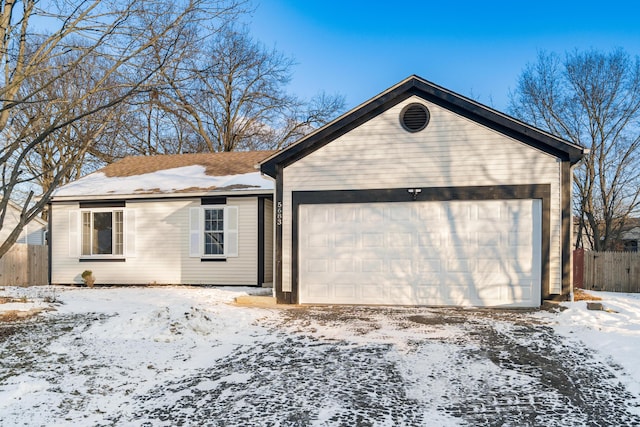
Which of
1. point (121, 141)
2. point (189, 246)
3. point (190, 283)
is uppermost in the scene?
point (121, 141)

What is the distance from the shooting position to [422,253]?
33.7 ft

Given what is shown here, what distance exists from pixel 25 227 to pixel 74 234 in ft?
40.9

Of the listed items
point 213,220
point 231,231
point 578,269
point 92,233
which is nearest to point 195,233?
point 213,220

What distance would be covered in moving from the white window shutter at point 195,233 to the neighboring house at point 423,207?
4.18 m

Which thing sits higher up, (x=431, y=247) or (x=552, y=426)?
(x=431, y=247)

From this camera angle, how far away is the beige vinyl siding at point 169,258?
45.5ft

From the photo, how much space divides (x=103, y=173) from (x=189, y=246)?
5429mm

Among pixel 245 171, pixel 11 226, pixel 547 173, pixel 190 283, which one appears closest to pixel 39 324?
pixel 190 283

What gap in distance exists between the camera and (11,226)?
2506cm

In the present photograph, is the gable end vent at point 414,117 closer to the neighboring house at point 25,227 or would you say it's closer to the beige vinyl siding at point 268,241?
the beige vinyl siding at point 268,241

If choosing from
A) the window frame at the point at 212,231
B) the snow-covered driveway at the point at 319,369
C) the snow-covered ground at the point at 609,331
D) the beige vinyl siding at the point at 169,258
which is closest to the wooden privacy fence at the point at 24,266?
the beige vinyl siding at the point at 169,258

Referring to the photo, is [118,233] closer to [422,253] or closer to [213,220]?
[213,220]

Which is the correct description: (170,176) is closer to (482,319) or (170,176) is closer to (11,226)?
(482,319)

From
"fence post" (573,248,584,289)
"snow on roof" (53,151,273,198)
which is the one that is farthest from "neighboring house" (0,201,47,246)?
"fence post" (573,248,584,289)
